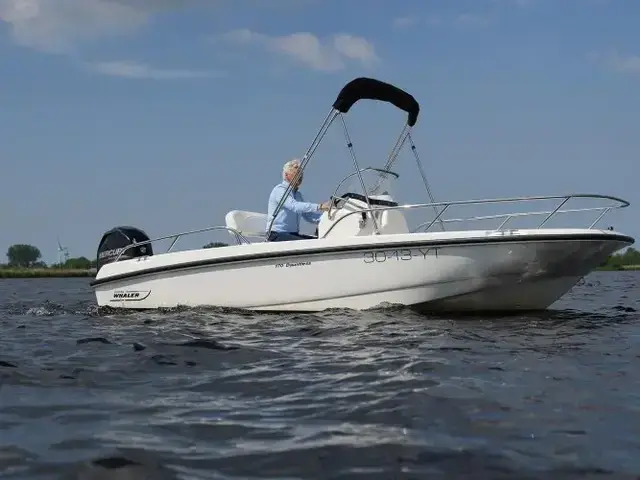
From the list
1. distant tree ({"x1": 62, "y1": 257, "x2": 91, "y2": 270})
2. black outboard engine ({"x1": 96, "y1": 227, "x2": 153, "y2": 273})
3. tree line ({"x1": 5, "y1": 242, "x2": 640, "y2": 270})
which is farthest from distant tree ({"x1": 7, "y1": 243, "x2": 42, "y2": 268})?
black outboard engine ({"x1": 96, "y1": 227, "x2": 153, "y2": 273})

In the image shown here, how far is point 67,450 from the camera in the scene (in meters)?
3.92

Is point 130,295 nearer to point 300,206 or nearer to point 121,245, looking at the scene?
point 121,245

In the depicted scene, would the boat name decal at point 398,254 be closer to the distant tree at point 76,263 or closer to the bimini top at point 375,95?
the bimini top at point 375,95

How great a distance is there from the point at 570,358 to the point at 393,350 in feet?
4.59

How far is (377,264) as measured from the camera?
9.75m

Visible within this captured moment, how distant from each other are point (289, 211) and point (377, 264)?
215 cm

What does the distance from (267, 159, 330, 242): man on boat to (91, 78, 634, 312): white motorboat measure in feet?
0.64

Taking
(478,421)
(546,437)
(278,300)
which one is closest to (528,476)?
(546,437)

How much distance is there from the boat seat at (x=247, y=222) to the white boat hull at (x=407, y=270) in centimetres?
129

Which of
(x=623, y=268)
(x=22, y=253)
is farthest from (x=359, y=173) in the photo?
(x=22, y=253)

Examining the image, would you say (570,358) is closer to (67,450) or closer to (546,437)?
(546,437)

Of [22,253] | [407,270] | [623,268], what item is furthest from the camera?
[22,253]

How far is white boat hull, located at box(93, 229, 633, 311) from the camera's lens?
9414 mm

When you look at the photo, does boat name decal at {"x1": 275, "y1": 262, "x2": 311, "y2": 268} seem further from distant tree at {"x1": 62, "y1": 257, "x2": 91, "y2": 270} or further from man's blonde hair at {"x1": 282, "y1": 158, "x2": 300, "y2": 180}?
distant tree at {"x1": 62, "y1": 257, "x2": 91, "y2": 270}
